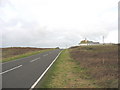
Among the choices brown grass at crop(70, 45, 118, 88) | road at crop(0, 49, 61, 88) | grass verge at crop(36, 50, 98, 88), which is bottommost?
grass verge at crop(36, 50, 98, 88)

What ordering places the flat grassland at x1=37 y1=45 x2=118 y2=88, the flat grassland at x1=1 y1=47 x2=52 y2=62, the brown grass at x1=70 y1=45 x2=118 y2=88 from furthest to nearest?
the flat grassland at x1=1 y1=47 x2=52 y2=62 < the brown grass at x1=70 y1=45 x2=118 y2=88 < the flat grassland at x1=37 y1=45 x2=118 y2=88

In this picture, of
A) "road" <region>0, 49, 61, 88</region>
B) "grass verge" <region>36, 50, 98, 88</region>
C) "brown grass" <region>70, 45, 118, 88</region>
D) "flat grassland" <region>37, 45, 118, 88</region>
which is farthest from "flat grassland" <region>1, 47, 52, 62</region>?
"grass verge" <region>36, 50, 98, 88</region>

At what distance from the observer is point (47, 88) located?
10062 millimetres

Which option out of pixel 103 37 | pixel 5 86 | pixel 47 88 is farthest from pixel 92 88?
pixel 103 37

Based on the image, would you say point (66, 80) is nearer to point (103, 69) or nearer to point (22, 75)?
point (22, 75)

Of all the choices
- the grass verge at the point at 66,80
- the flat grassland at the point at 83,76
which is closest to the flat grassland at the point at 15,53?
the flat grassland at the point at 83,76

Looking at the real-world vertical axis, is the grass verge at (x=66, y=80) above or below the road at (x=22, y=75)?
below

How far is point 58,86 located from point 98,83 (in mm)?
2323

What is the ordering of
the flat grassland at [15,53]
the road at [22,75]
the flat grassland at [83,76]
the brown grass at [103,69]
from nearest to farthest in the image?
the road at [22,75] < the flat grassland at [83,76] < the brown grass at [103,69] < the flat grassland at [15,53]

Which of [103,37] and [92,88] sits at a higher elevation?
[103,37]

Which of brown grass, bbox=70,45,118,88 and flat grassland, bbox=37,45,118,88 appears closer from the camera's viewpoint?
flat grassland, bbox=37,45,118,88

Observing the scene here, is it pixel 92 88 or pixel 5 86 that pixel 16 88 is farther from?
pixel 92 88

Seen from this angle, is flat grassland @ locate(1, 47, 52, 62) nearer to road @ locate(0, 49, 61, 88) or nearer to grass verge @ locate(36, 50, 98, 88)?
road @ locate(0, 49, 61, 88)

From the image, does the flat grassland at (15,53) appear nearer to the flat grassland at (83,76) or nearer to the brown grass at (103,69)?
the brown grass at (103,69)
